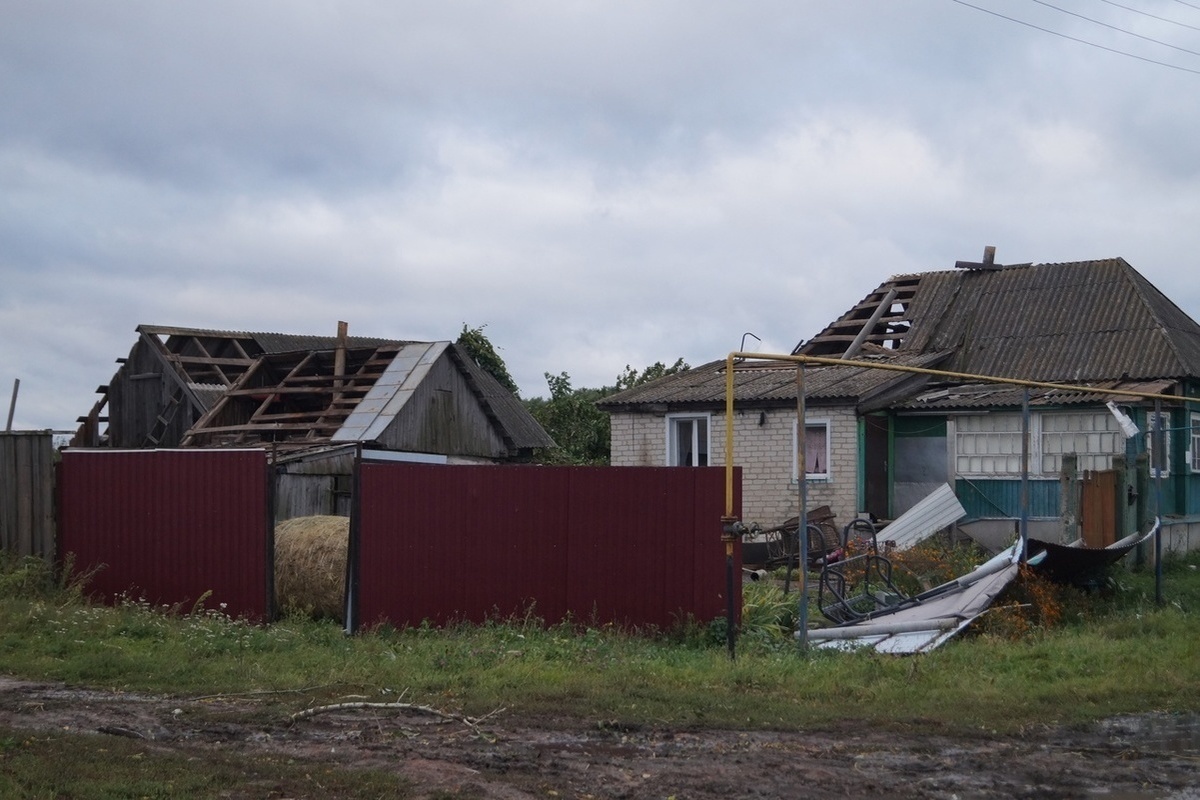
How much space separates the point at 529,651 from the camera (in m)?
10.2

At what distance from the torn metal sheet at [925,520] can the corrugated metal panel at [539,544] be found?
8.39 meters

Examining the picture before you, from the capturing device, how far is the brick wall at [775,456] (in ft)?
68.7

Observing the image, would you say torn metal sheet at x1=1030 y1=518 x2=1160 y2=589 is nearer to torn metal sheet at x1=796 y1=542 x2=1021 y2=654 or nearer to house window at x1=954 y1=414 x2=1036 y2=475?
torn metal sheet at x1=796 y1=542 x2=1021 y2=654

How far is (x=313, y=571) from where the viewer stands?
38.9ft

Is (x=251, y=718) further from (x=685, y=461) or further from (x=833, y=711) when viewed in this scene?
(x=685, y=461)

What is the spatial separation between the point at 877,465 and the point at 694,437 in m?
3.37

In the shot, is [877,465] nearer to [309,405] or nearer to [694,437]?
[694,437]

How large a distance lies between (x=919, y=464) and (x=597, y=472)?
11927mm

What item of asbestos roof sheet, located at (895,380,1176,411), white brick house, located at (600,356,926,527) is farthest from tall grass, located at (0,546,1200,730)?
white brick house, located at (600,356,926,527)

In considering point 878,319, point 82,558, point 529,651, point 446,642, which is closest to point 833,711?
point 529,651

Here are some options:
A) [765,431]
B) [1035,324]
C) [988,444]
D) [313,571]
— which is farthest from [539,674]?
[1035,324]

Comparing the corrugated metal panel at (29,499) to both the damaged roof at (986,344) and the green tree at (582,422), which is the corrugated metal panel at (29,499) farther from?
the green tree at (582,422)

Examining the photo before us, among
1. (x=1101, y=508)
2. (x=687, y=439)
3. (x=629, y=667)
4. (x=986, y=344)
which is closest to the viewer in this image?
(x=629, y=667)

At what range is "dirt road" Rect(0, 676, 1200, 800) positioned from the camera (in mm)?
6363
